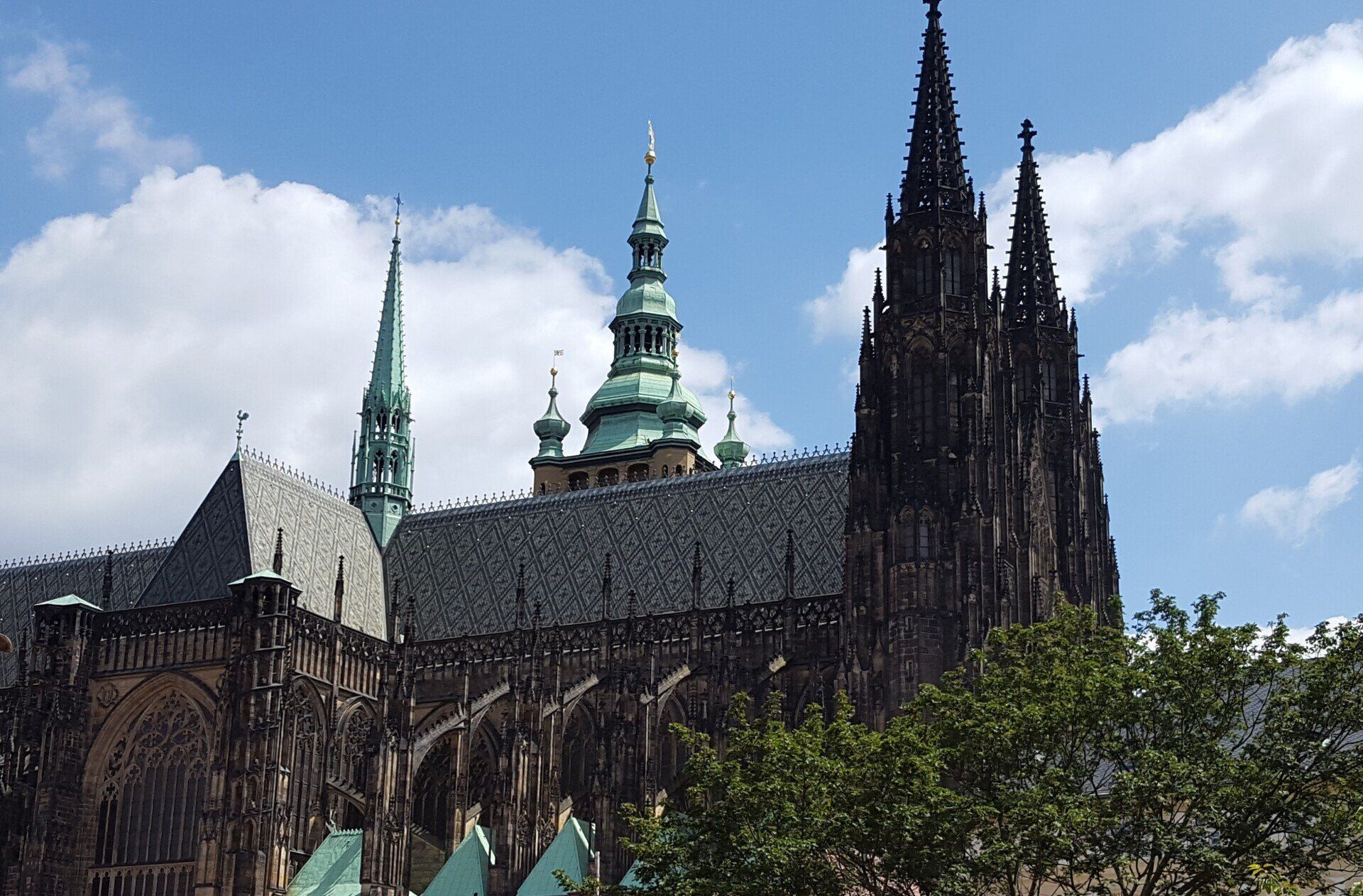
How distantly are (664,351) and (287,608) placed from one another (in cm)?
4215

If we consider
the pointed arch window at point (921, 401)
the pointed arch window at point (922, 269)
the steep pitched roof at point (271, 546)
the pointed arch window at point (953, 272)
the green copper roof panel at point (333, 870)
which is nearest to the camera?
the green copper roof panel at point (333, 870)

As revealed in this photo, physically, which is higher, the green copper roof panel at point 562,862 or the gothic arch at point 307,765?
the gothic arch at point 307,765

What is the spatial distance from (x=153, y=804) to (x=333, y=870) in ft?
24.6

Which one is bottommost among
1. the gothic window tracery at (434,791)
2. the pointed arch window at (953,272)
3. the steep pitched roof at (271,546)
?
the gothic window tracery at (434,791)

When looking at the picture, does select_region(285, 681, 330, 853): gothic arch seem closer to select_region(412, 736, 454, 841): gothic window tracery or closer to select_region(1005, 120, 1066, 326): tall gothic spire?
select_region(412, 736, 454, 841): gothic window tracery

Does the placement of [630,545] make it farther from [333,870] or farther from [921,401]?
[333,870]

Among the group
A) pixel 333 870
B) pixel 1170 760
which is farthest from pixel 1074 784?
pixel 333 870

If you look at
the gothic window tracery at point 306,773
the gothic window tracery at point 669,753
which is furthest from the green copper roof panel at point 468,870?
the gothic window tracery at point 306,773

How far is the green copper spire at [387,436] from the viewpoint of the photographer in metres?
74.1

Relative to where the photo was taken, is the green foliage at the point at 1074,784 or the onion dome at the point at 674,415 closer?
the green foliage at the point at 1074,784

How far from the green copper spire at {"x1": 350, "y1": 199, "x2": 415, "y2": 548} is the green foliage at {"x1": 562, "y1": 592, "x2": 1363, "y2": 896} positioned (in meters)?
39.7

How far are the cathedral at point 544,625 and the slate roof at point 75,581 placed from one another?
0.26 m

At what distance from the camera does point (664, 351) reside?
98.4m

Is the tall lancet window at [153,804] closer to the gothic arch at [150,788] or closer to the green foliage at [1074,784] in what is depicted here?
the gothic arch at [150,788]
